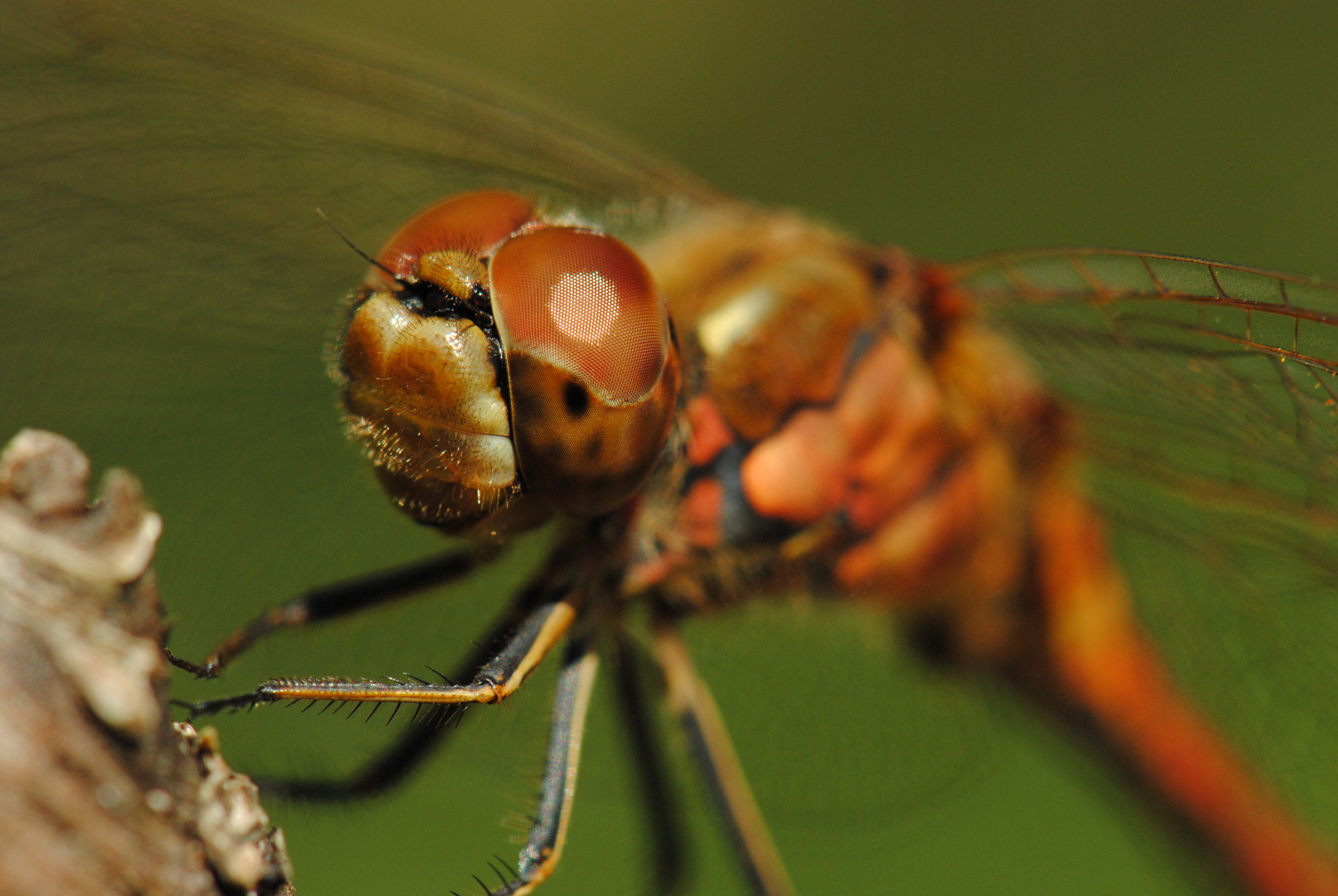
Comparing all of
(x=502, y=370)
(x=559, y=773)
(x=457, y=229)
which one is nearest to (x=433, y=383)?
(x=502, y=370)

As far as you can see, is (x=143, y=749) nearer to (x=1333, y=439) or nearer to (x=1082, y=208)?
(x=1333, y=439)

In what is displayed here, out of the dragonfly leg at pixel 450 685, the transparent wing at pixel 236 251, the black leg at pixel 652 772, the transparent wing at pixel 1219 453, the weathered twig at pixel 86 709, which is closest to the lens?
the weathered twig at pixel 86 709

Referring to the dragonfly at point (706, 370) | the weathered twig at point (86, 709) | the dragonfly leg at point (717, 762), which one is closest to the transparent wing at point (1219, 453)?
the dragonfly at point (706, 370)

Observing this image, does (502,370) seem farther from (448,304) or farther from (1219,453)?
(1219,453)

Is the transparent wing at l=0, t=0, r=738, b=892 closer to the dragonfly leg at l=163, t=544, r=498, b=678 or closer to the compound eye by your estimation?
the dragonfly leg at l=163, t=544, r=498, b=678

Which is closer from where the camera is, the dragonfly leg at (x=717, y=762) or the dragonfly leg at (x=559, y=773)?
the dragonfly leg at (x=559, y=773)

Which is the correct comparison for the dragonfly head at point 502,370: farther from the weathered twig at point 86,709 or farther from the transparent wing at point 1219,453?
the transparent wing at point 1219,453

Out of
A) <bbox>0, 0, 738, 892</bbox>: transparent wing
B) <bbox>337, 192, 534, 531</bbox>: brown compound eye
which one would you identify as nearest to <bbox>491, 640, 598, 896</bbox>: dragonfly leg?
<bbox>0, 0, 738, 892</bbox>: transparent wing

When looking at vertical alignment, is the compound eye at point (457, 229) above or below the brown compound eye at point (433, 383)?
above
